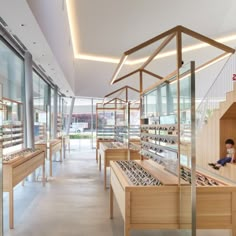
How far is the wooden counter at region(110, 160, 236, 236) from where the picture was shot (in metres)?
2.29

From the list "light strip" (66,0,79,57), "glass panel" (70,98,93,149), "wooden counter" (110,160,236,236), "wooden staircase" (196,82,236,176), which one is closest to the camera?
"wooden counter" (110,160,236,236)

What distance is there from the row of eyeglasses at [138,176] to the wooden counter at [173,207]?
0.51 ft

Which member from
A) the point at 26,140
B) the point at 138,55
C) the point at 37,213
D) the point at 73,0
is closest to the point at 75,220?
the point at 37,213

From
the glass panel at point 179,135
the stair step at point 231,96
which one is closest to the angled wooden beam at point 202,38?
the glass panel at point 179,135

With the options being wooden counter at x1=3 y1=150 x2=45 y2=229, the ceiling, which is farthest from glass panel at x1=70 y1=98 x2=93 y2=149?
wooden counter at x1=3 y1=150 x2=45 y2=229

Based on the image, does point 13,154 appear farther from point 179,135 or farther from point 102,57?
point 102,57

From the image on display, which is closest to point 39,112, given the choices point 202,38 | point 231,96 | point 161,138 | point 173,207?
point 231,96

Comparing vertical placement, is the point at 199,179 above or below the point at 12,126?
below

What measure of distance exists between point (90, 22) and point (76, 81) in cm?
516

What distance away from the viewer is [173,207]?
2.34 m

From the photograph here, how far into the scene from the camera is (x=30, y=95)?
644cm

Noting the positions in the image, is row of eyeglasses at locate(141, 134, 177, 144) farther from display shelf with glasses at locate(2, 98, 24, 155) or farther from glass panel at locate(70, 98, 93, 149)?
glass panel at locate(70, 98, 93, 149)

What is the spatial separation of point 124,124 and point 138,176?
4.26m

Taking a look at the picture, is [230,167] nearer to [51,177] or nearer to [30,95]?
[51,177]
